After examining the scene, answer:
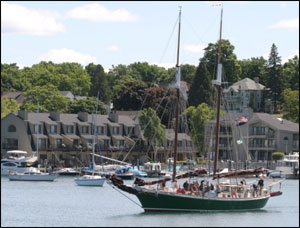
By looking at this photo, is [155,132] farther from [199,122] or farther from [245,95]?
[245,95]

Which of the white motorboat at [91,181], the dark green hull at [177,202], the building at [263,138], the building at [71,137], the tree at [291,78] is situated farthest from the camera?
the tree at [291,78]

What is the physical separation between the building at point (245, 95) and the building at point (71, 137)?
41543 mm

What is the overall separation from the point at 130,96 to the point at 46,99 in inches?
766

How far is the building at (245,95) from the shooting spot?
643 feet

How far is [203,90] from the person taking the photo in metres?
176

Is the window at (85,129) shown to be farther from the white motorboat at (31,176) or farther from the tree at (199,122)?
the white motorboat at (31,176)

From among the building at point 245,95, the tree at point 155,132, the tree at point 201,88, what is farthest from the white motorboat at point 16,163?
the building at point 245,95

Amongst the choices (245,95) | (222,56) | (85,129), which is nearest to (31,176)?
(85,129)

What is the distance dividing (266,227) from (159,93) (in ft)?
365

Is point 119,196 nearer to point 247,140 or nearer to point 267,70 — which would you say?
point 247,140

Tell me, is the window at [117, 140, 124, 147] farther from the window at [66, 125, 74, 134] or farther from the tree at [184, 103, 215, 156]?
the tree at [184, 103, 215, 156]

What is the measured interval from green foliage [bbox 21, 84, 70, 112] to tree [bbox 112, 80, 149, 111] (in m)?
13.8

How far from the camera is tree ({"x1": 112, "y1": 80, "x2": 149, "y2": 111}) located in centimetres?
17825

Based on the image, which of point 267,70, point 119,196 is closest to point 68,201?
point 119,196
